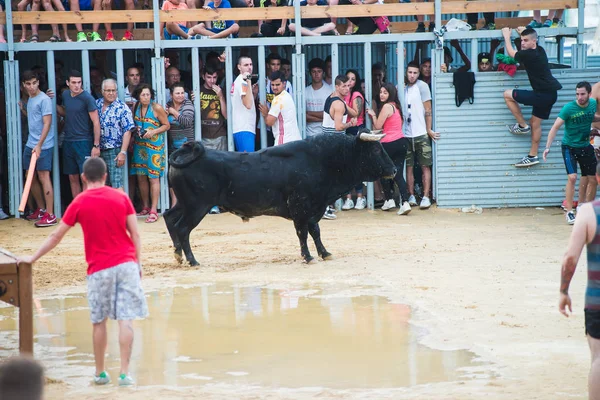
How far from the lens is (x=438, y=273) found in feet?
35.1

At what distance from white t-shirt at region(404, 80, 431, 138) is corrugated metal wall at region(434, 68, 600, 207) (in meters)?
0.23

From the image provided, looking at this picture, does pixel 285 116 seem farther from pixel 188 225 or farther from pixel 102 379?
pixel 102 379

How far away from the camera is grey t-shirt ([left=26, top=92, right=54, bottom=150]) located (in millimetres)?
14984

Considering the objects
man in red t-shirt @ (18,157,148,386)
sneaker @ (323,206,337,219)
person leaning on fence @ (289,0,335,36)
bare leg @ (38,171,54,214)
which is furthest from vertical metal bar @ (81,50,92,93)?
man in red t-shirt @ (18,157,148,386)

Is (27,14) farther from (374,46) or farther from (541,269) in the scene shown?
(541,269)

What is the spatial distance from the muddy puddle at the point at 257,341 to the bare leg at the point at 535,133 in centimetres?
674

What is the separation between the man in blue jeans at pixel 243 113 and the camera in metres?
15.2

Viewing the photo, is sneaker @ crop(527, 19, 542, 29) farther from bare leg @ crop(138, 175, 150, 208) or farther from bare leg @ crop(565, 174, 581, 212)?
bare leg @ crop(138, 175, 150, 208)

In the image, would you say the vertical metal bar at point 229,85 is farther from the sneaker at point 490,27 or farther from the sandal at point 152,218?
the sneaker at point 490,27

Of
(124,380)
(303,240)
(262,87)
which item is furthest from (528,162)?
(124,380)

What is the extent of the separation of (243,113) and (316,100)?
135 cm

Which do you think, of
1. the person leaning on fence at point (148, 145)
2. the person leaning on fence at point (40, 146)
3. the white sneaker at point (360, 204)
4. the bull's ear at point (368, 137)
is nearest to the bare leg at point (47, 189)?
the person leaning on fence at point (40, 146)

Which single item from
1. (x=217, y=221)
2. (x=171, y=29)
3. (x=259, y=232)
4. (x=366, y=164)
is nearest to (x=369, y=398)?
(x=366, y=164)

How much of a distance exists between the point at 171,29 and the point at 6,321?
8107mm
